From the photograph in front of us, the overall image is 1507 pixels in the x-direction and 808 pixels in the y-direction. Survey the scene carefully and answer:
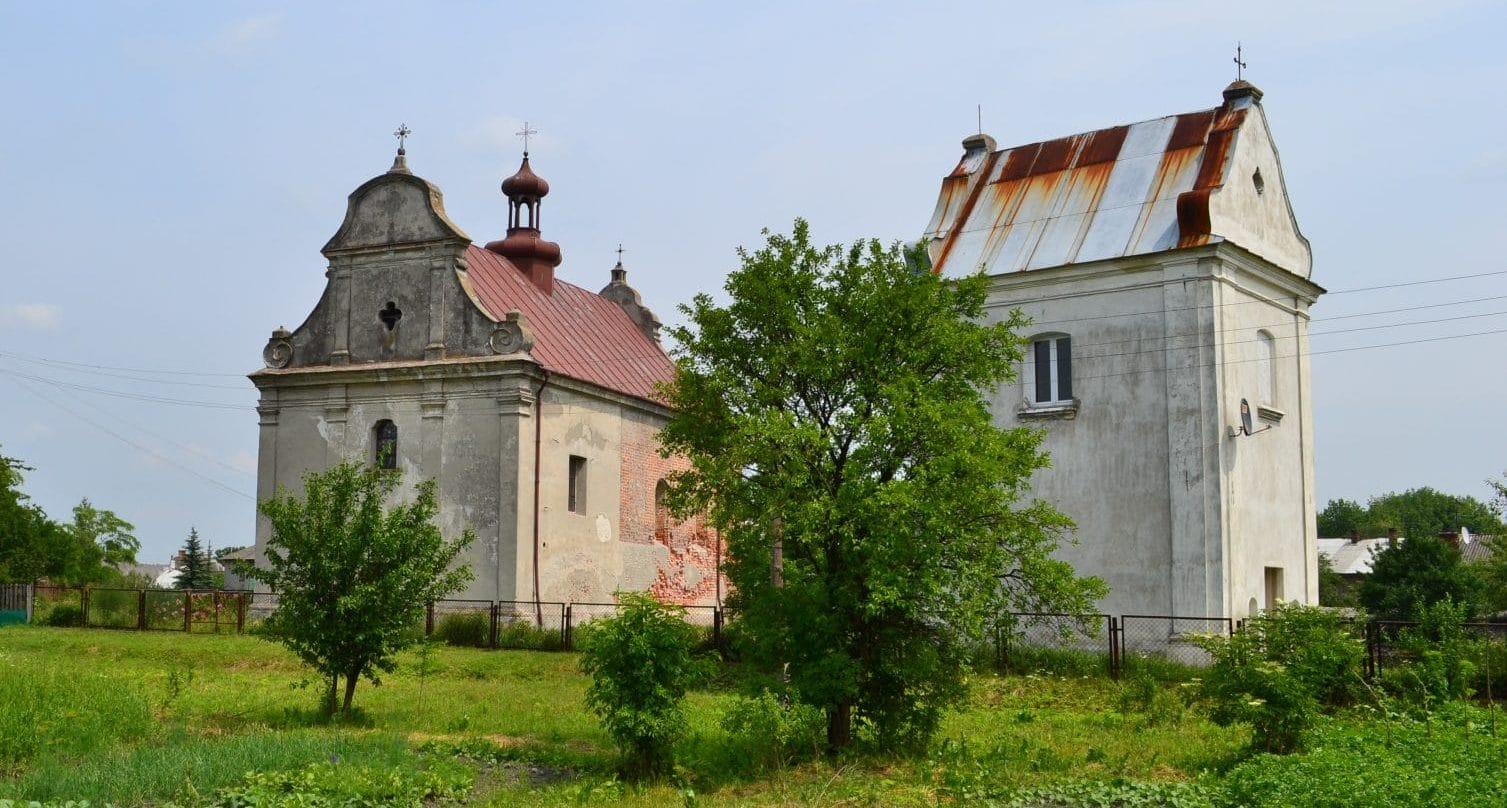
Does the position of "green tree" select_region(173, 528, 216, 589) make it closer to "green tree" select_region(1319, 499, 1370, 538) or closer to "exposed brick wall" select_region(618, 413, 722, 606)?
"exposed brick wall" select_region(618, 413, 722, 606)

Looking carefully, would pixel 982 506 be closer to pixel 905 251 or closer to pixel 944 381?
pixel 944 381

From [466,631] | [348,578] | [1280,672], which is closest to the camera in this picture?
[1280,672]

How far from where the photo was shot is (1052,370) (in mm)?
24750

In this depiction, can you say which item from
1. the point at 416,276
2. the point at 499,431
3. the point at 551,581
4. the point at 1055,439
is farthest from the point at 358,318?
the point at 1055,439

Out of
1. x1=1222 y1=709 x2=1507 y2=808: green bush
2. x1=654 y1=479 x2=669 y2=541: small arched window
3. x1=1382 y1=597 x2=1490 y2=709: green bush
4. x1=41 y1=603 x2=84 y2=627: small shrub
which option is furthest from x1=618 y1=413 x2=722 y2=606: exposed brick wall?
x1=1222 y1=709 x2=1507 y2=808: green bush

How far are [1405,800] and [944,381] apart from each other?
6.64 metres

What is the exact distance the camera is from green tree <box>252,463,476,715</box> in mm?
17906

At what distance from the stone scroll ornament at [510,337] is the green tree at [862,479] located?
51.1 ft

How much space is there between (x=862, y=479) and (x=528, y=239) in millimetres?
25608

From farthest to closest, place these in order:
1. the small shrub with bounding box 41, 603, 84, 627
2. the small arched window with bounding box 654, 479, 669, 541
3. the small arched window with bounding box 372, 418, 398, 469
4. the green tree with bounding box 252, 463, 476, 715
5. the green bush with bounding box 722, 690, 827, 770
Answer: the small arched window with bounding box 654, 479, 669, 541, the small arched window with bounding box 372, 418, 398, 469, the small shrub with bounding box 41, 603, 84, 627, the green tree with bounding box 252, 463, 476, 715, the green bush with bounding box 722, 690, 827, 770

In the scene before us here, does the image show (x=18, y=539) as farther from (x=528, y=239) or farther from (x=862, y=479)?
(x=862, y=479)

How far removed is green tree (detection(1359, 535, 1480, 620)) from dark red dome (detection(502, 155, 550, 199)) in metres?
33.0

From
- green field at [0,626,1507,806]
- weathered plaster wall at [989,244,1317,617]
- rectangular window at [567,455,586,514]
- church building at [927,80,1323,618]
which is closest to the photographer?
green field at [0,626,1507,806]

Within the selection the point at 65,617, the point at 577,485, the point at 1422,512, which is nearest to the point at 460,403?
the point at 577,485
